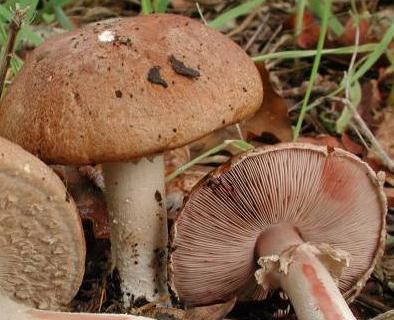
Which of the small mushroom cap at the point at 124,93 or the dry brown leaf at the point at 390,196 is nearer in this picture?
the small mushroom cap at the point at 124,93

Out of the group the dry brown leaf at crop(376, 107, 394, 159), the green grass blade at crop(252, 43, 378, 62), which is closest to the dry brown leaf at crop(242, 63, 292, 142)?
the green grass blade at crop(252, 43, 378, 62)

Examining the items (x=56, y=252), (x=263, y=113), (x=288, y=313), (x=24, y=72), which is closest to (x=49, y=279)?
(x=56, y=252)

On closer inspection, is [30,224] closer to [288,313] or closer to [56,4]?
[288,313]

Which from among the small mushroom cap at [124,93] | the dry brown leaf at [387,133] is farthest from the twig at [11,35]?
the dry brown leaf at [387,133]

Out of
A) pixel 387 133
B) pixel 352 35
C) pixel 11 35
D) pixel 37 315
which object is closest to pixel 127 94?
pixel 11 35

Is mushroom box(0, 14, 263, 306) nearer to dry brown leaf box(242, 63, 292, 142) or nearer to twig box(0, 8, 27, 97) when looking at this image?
twig box(0, 8, 27, 97)

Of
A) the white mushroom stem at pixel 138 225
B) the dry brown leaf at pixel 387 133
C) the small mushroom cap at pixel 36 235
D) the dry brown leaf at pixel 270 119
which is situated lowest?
the dry brown leaf at pixel 387 133

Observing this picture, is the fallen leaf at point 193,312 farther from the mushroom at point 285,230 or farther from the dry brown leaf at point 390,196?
the dry brown leaf at point 390,196
